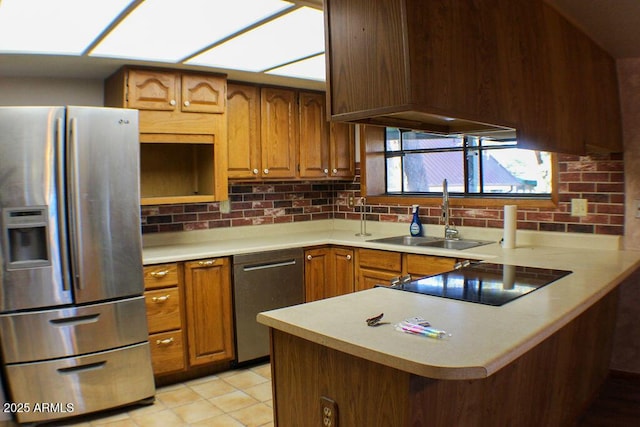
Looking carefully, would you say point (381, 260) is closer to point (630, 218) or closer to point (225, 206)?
point (225, 206)

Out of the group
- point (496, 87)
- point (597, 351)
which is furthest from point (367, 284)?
point (496, 87)

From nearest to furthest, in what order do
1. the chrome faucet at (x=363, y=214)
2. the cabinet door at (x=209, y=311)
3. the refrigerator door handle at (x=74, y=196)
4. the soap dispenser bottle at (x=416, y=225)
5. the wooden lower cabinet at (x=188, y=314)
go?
the refrigerator door handle at (x=74, y=196)
the wooden lower cabinet at (x=188, y=314)
the cabinet door at (x=209, y=311)
the soap dispenser bottle at (x=416, y=225)
the chrome faucet at (x=363, y=214)

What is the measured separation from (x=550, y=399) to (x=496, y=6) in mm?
1666

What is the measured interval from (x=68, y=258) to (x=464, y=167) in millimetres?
2721

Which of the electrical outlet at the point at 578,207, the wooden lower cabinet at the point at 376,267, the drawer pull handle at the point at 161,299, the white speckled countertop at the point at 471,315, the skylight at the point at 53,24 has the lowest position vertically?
the drawer pull handle at the point at 161,299

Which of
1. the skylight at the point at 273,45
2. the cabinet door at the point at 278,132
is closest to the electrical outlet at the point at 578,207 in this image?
the skylight at the point at 273,45

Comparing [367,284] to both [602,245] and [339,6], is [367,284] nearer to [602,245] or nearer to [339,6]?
[602,245]

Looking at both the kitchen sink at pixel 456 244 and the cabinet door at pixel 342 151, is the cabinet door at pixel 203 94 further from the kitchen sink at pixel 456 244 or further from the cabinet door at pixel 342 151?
the kitchen sink at pixel 456 244

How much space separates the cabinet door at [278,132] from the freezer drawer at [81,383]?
65.6 inches

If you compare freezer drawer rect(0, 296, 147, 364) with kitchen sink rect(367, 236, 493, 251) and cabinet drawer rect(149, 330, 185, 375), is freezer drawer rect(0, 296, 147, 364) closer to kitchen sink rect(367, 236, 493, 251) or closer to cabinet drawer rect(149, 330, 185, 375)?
cabinet drawer rect(149, 330, 185, 375)

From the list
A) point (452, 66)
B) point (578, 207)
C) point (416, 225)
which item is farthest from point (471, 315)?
point (416, 225)

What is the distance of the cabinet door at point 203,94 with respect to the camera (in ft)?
11.1

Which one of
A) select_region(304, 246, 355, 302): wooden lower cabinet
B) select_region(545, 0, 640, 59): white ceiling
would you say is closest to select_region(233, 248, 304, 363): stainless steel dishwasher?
select_region(304, 246, 355, 302): wooden lower cabinet

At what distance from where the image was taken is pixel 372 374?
1.44 meters
